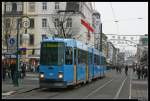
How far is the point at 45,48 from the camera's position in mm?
29250

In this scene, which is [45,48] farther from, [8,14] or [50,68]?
[8,14]

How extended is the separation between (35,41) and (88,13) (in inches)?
882

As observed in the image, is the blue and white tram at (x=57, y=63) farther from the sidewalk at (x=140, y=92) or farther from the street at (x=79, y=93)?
the sidewalk at (x=140, y=92)

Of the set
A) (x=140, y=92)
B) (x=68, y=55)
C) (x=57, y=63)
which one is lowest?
(x=140, y=92)

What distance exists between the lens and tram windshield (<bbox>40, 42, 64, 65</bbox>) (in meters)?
29.0

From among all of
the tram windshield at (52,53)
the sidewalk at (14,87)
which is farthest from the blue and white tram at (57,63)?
the sidewalk at (14,87)

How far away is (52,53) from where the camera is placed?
1145 inches

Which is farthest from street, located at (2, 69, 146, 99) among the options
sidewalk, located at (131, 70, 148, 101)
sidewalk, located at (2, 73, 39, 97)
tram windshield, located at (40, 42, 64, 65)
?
tram windshield, located at (40, 42, 64, 65)

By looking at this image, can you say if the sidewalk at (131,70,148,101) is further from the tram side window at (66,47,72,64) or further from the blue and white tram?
the tram side window at (66,47,72,64)

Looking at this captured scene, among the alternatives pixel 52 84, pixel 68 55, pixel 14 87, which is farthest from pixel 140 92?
pixel 14 87

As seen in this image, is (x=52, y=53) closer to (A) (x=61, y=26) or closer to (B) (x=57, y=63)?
(B) (x=57, y=63)

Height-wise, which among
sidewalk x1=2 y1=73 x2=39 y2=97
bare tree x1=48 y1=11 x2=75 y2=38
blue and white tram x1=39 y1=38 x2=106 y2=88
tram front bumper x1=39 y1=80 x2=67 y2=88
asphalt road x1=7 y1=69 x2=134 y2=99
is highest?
bare tree x1=48 y1=11 x2=75 y2=38

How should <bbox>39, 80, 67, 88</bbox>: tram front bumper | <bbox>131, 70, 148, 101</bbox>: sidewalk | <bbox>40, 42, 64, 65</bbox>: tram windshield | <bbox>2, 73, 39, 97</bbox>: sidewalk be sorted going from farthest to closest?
<bbox>40, 42, 64, 65</bbox>: tram windshield
<bbox>39, 80, 67, 88</bbox>: tram front bumper
<bbox>2, 73, 39, 97</bbox>: sidewalk
<bbox>131, 70, 148, 101</bbox>: sidewalk

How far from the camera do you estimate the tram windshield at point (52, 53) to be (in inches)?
1141
